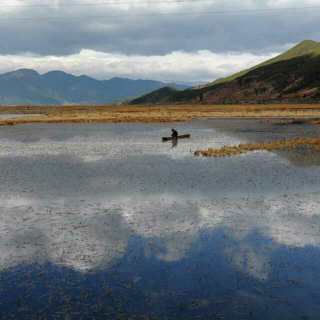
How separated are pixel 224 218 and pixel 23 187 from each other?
14.9 metres

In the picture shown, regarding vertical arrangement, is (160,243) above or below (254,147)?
below

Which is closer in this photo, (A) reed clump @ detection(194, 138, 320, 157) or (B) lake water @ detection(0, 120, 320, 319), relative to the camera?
(B) lake water @ detection(0, 120, 320, 319)

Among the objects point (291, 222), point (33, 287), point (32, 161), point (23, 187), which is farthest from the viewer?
point (32, 161)

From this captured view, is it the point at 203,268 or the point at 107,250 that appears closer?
the point at 203,268

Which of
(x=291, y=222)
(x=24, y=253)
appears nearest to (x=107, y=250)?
(x=24, y=253)

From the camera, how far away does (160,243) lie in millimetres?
16516

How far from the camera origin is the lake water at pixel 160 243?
466 inches

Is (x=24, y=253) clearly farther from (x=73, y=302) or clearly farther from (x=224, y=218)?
A: (x=224, y=218)

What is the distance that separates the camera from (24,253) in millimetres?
15531

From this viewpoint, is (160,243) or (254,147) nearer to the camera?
(160,243)

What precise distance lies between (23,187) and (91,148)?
69.0ft

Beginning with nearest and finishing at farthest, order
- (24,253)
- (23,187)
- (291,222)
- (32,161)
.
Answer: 1. (24,253)
2. (291,222)
3. (23,187)
4. (32,161)

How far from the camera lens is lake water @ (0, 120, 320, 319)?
11836 mm

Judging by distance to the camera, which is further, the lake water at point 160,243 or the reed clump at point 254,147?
the reed clump at point 254,147
